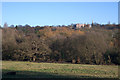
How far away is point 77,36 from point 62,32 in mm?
3714

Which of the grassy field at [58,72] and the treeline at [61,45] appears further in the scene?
the treeline at [61,45]

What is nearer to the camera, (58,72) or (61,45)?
(58,72)

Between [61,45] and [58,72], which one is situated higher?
[61,45]

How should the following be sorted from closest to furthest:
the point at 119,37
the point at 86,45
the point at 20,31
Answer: the point at 119,37
the point at 86,45
the point at 20,31

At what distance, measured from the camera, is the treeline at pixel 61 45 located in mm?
24484

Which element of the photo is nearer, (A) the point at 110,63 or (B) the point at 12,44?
(A) the point at 110,63

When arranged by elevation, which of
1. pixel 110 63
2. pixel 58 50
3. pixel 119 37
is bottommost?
pixel 110 63

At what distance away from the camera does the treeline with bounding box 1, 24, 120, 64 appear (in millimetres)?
24484

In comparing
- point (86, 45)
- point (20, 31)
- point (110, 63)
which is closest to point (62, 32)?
point (86, 45)

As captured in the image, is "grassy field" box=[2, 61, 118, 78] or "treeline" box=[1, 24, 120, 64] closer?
"grassy field" box=[2, 61, 118, 78]

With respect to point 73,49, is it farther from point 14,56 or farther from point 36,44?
point 14,56

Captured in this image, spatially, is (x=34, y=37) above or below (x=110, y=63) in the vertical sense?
above

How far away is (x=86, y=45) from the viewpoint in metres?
25.3

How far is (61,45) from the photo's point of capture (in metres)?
27.4
